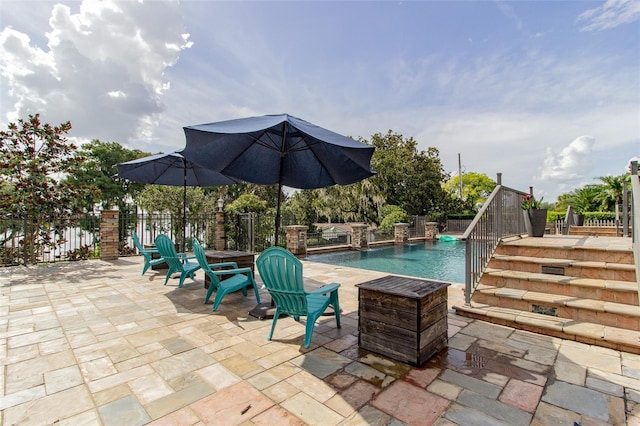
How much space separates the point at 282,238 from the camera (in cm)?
1124

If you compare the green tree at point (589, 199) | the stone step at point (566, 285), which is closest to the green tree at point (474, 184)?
the green tree at point (589, 199)

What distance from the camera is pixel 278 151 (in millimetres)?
3596

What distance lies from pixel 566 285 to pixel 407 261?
288 inches

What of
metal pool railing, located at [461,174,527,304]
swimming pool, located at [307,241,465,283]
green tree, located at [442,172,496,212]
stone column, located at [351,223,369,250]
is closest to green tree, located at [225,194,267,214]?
swimming pool, located at [307,241,465,283]

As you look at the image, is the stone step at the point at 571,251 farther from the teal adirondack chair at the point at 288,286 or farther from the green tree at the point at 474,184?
the green tree at the point at 474,184

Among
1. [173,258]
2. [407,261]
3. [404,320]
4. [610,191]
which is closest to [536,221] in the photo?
[404,320]

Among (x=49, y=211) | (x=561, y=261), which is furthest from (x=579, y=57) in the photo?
(x=49, y=211)

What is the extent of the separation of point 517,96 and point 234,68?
9076mm

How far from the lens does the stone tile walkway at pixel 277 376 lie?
1.72m

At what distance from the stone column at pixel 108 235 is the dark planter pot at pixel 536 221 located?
964cm

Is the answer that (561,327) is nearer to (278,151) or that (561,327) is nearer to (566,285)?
(566,285)

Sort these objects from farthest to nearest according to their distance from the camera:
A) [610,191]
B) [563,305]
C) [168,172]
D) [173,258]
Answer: [610,191] → [168,172] → [173,258] → [563,305]

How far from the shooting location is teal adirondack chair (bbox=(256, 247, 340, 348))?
2633mm

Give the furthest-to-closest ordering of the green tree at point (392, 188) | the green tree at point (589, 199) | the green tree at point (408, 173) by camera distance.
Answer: the green tree at point (408, 173) < the green tree at point (392, 188) < the green tree at point (589, 199)
